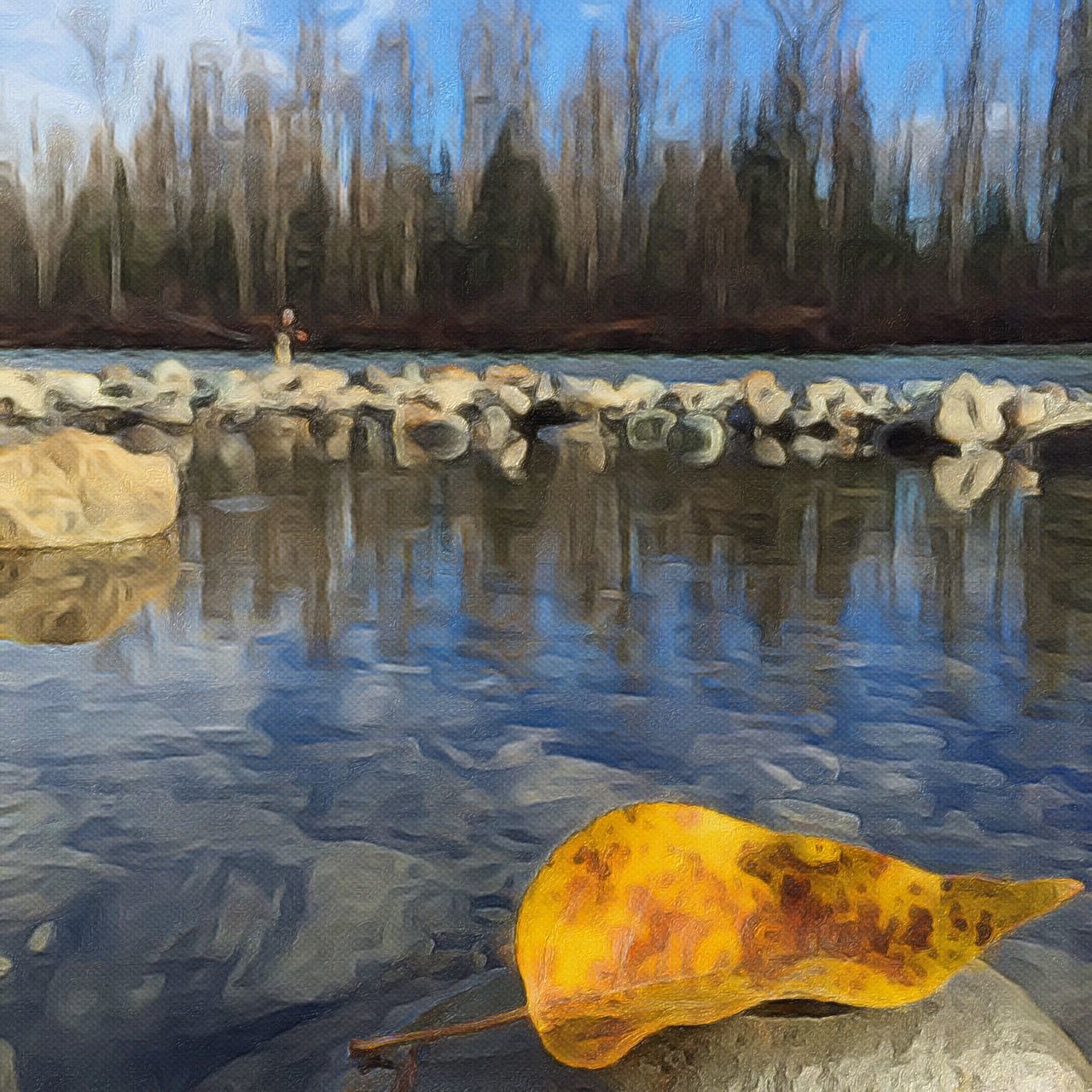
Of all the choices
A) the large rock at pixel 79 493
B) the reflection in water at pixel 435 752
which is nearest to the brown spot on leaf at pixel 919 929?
the reflection in water at pixel 435 752

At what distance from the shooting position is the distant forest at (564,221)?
4.53 meters

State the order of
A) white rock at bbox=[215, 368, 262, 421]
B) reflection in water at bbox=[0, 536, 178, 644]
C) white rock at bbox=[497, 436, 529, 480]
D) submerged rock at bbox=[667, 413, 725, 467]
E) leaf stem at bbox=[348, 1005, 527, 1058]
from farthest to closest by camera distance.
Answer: white rock at bbox=[215, 368, 262, 421] → submerged rock at bbox=[667, 413, 725, 467] → white rock at bbox=[497, 436, 529, 480] → reflection in water at bbox=[0, 536, 178, 644] → leaf stem at bbox=[348, 1005, 527, 1058]

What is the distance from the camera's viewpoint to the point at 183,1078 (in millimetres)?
632

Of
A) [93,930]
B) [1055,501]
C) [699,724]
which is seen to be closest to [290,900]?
[93,930]

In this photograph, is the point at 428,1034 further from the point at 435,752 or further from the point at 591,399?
the point at 591,399

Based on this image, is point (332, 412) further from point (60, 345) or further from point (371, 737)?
point (371, 737)

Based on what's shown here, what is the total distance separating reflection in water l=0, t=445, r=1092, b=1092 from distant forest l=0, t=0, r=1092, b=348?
2863mm

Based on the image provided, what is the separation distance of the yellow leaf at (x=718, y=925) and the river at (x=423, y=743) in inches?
5.3

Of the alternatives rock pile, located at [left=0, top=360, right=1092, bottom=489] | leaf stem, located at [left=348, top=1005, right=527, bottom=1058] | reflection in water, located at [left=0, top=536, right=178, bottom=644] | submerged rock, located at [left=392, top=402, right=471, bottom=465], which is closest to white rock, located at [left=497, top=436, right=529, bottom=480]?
rock pile, located at [left=0, top=360, right=1092, bottom=489]

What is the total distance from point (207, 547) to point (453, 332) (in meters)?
3.21

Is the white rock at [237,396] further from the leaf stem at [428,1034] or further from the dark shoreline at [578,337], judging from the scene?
the leaf stem at [428,1034]

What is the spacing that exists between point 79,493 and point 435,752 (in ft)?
4.42

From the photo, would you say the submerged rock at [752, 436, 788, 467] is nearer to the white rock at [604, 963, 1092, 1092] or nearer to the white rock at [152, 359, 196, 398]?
the white rock at [152, 359, 196, 398]

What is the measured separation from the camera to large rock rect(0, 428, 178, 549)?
212 centimetres
